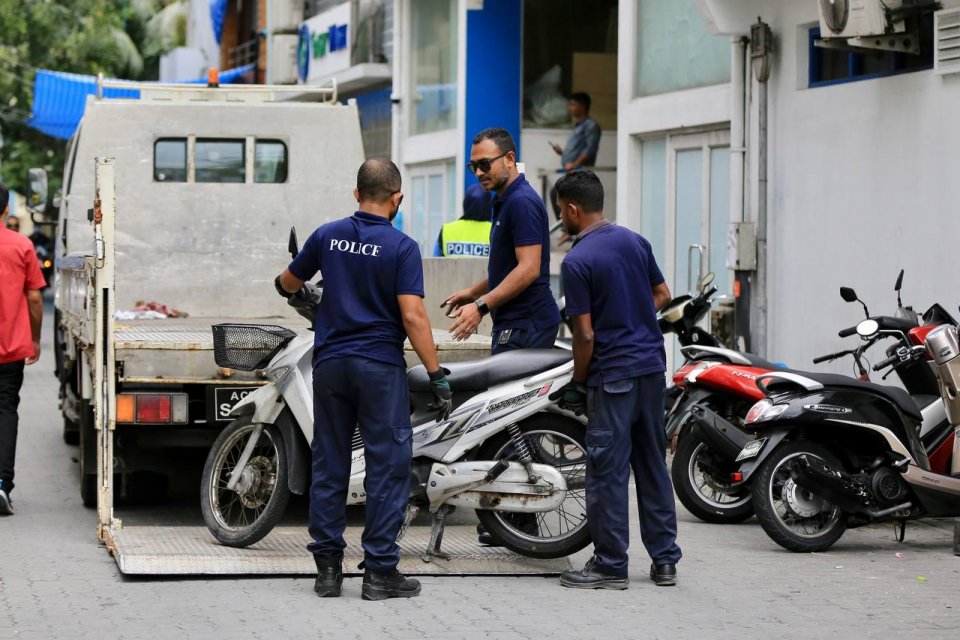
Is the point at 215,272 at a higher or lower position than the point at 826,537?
higher

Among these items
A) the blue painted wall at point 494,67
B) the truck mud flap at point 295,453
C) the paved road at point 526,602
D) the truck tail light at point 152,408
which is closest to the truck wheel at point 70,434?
the paved road at point 526,602

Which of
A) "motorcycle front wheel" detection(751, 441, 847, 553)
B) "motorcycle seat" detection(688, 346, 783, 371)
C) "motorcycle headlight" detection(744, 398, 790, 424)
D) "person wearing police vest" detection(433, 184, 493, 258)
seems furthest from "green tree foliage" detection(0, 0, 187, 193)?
"motorcycle front wheel" detection(751, 441, 847, 553)

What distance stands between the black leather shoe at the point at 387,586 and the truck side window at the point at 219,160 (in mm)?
5718

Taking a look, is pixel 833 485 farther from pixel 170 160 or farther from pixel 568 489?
pixel 170 160

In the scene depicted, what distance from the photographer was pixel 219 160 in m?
12.0

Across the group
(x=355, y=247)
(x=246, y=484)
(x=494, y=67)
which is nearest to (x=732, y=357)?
(x=246, y=484)

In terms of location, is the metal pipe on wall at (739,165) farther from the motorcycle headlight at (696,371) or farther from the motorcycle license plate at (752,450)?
the motorcycle license plate at (752,450)

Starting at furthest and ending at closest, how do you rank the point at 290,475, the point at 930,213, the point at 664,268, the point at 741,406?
1. the point at 664,268
2. the point at 930,213
3. the point at 741,406
4. the point at 290,475

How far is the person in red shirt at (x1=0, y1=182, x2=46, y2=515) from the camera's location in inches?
367

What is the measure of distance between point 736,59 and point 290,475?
7.04 m

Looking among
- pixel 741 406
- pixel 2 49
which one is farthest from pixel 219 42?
pixel 741 406

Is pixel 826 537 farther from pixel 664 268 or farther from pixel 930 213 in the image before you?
pixel 664 268

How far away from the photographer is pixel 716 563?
311 inches

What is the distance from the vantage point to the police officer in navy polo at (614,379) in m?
7.06
